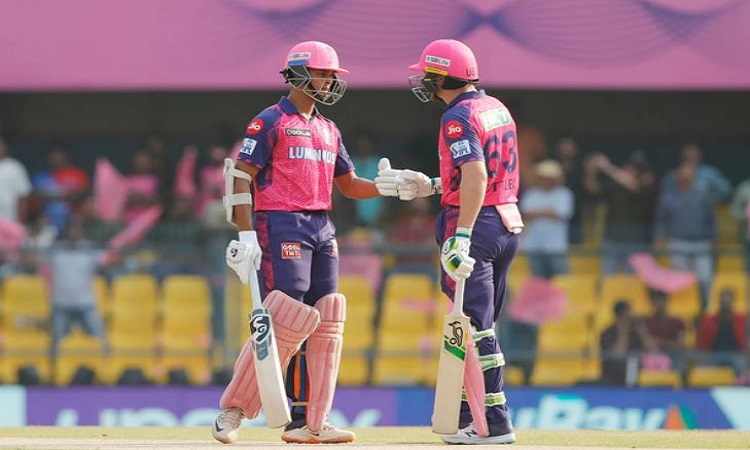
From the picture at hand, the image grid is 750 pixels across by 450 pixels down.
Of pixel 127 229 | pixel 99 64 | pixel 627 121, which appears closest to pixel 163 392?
pixel 127 229

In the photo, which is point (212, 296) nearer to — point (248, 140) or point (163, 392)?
point (163, 392)

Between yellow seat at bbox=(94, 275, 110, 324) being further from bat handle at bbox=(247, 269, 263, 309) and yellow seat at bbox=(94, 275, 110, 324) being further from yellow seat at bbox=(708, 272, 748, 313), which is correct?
bat handle at bbox=(247, 269, 263, 309)

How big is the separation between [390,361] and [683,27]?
4.05m

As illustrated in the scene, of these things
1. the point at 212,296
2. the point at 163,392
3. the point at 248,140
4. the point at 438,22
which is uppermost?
the point at 438,22

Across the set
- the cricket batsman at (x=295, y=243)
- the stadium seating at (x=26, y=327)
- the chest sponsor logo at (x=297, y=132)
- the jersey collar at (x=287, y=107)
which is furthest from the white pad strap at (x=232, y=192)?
the stadium seating at (x=26, y=327)

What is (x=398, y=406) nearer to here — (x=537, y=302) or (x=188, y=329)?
(x=537, y=302)

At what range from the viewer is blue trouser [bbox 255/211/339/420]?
27.1 feet

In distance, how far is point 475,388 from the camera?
8.22m

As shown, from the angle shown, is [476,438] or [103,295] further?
[103,295]

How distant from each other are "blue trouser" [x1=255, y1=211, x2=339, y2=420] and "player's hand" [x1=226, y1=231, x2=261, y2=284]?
0.36 feet

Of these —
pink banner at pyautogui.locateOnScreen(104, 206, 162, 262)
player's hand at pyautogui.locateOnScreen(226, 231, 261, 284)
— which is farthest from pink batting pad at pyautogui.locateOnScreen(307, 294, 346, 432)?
pink banner at pyautogui.locateOnScreen(104, 206, 162, 262)

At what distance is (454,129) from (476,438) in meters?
1.60

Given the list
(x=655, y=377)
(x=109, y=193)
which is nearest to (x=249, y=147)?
(x=655, y=377)

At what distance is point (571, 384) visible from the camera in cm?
1285
